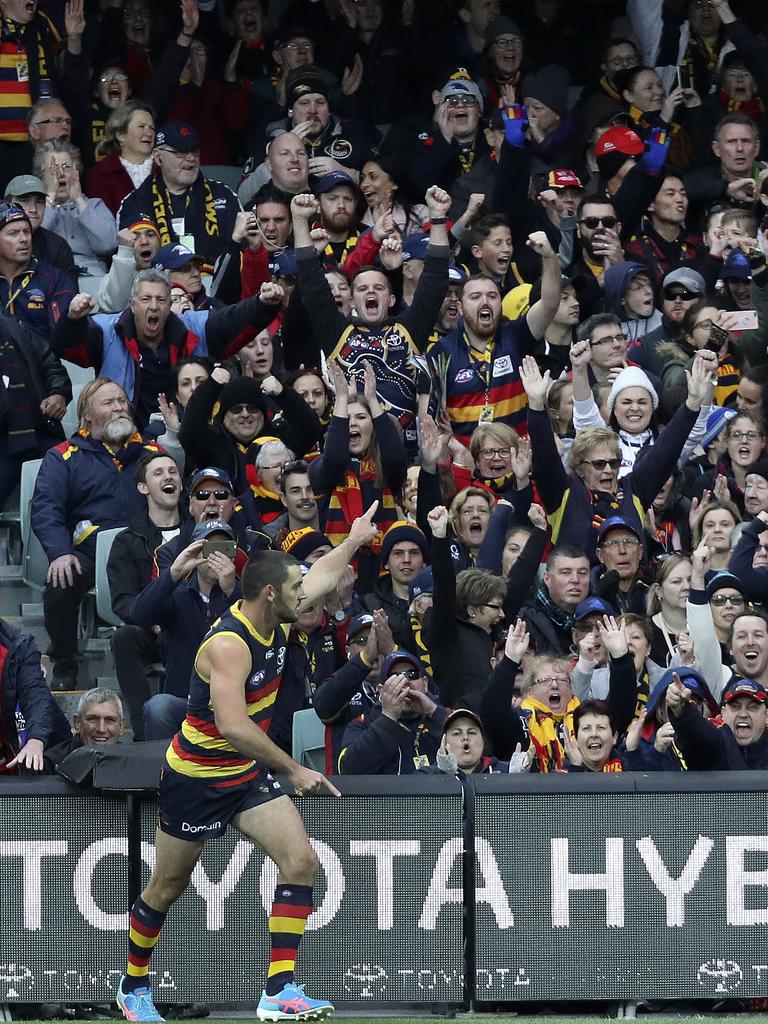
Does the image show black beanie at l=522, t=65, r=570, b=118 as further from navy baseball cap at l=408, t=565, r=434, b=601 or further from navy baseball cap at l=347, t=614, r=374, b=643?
navy baseball cap at l=347, t=614, r=374, b=643

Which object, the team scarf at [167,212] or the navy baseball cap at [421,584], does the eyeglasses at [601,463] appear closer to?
the navy baseball cap at [421,584]

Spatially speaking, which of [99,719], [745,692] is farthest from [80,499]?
[745,692]

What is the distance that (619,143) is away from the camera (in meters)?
15.9

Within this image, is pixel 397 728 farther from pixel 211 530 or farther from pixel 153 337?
pixel 153 337

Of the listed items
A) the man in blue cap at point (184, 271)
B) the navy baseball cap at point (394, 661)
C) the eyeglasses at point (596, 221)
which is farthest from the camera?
the eyeglasses at point (596, 221)

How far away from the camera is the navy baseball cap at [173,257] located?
14430mm

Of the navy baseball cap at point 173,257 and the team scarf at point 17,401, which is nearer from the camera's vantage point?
the team scarf at point 17,401

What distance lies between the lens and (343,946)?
379 inches

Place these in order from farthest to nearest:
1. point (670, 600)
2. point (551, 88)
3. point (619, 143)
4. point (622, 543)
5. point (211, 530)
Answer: point (551, 88), point (619, 143), point (622, 543), point (670, 600), point (211, 530)

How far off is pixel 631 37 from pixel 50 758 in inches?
373

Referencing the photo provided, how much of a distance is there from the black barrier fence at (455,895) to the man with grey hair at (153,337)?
4417 mm

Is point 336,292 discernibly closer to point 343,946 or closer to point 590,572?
point 590,572

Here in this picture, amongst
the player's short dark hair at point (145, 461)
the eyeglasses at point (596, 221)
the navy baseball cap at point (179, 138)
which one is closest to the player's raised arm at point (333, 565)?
the player's short dark hair at point (145, 461)

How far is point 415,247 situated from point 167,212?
5.83ft
